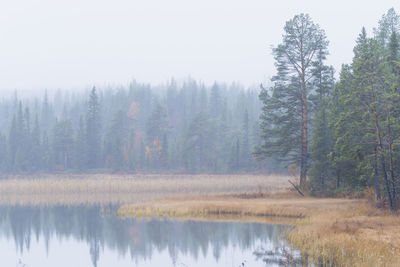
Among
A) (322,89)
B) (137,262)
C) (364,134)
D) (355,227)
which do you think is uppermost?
(322,89)

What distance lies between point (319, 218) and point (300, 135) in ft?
59.5

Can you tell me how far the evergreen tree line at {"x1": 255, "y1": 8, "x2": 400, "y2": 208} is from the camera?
1061 inches

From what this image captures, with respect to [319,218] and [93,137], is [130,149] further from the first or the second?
[319,218]

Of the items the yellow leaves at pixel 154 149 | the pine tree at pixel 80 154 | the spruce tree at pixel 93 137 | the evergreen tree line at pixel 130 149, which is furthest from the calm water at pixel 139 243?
the yellow leaves at pixel 154 149

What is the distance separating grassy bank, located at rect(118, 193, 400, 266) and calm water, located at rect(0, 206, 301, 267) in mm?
1203

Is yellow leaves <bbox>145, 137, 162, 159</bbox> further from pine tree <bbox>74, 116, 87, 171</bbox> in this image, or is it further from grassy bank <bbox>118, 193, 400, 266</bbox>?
grassy bank <bbox>118, 193, 400, 266</bbox>

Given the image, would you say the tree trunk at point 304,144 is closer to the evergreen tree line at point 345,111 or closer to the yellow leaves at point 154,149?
the evergreen tree line at point 345,111

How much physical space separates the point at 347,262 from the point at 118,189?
4414cm

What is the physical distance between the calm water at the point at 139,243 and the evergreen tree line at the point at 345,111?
656 cm

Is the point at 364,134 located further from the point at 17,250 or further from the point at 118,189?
the point at 118,189

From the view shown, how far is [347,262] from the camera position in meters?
16.1

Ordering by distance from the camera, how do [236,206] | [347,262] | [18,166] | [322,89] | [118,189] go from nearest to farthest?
[347,262] < [236,206] < [322,89] < [118,189] < [18,166]

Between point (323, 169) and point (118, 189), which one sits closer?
point (323, 169)

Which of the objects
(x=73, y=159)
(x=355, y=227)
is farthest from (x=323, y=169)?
(x=73, y=159)
